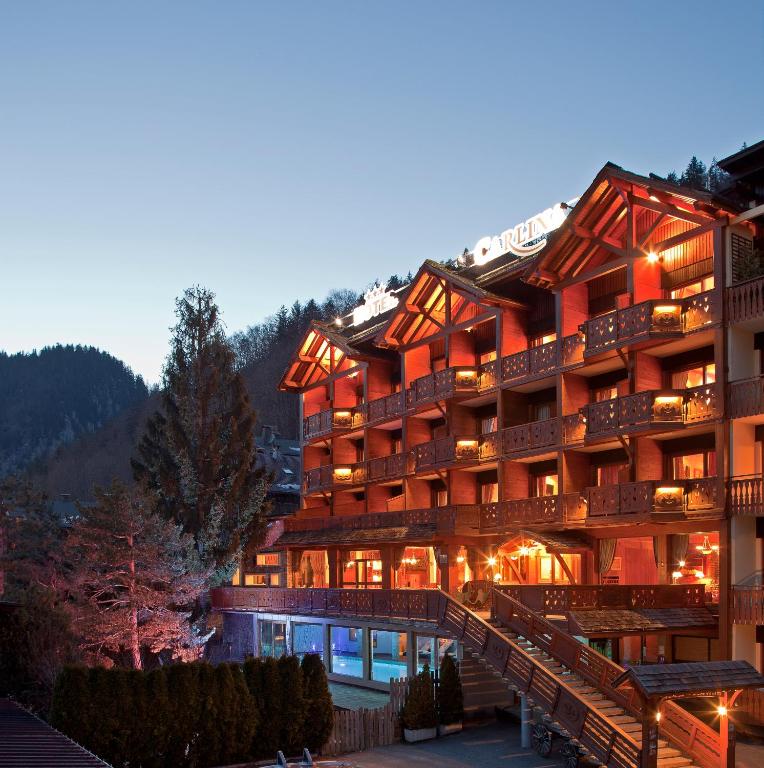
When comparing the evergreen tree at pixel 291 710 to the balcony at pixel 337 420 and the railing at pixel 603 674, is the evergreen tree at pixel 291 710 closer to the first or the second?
the railing at pixel 603 674

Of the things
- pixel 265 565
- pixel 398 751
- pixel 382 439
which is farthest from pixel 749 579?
pixel 265 565

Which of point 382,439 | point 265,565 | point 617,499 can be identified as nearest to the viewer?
point 617,499

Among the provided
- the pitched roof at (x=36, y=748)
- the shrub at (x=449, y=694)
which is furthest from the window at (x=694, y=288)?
the pitched roof at (x=36, y=748)

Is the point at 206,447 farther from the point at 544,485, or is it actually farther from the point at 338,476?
the point at 544,485

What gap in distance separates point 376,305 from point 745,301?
91.3ft

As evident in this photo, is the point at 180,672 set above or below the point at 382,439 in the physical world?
below

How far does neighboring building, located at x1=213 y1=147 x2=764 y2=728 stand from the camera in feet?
106

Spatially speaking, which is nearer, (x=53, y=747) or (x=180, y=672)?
(x=53, y=747)

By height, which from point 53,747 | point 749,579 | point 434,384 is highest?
point 434,384

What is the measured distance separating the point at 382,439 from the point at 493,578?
12701 mm

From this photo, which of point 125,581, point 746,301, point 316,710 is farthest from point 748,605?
point 125,581

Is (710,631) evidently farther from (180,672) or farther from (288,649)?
(288,649)

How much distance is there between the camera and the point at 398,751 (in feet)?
101

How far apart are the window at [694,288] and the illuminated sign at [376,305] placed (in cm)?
2104
